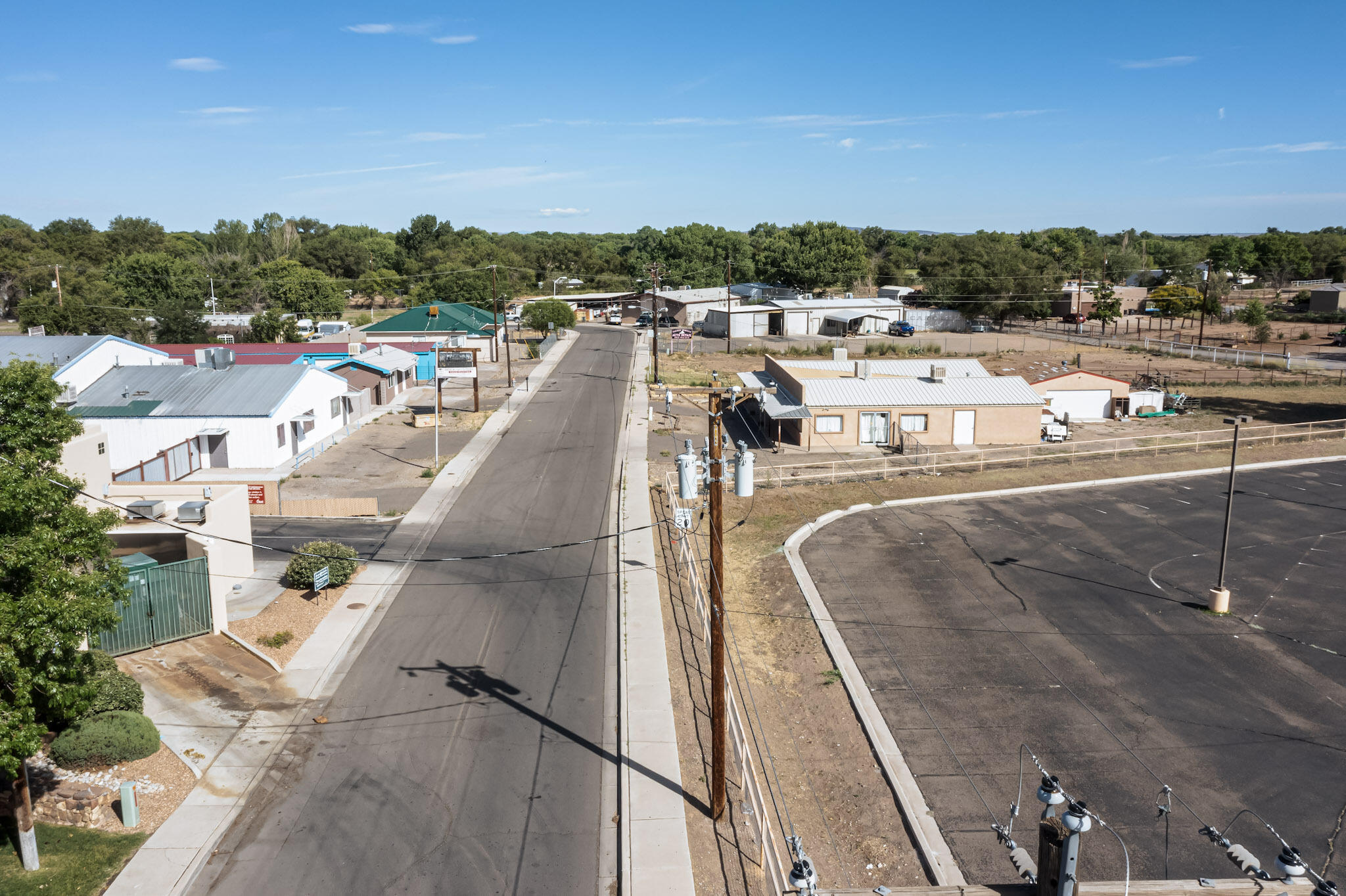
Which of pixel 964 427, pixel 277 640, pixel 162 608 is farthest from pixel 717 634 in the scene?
pixel 964 427

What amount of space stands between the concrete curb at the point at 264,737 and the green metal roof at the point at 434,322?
4593cm

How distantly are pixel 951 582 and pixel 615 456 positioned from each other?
22.1m

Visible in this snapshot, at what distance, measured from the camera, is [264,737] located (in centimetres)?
1842

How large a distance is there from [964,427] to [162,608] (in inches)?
1466

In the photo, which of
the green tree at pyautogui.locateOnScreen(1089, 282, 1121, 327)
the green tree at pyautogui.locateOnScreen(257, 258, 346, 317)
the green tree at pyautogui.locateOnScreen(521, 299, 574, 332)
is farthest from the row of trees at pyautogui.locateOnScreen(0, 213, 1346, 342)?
the green tree at pyautogui.locateOnScreen(521, 299, 574, 332)

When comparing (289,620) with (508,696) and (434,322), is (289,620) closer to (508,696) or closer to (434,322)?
(508,696)

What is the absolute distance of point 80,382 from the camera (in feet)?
157

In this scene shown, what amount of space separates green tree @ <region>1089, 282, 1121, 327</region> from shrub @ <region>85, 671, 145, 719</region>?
91.1 meters

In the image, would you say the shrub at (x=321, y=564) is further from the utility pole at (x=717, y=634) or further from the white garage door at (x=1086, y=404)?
the white garage door at (x=1086, y=404)

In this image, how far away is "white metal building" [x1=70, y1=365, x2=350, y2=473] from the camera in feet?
132

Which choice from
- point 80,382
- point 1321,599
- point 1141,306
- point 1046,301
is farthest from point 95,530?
point 1141,306

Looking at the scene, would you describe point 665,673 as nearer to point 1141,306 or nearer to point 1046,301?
point 1046,301

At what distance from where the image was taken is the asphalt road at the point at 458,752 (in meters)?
14.4

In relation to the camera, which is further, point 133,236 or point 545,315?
point 133,236
